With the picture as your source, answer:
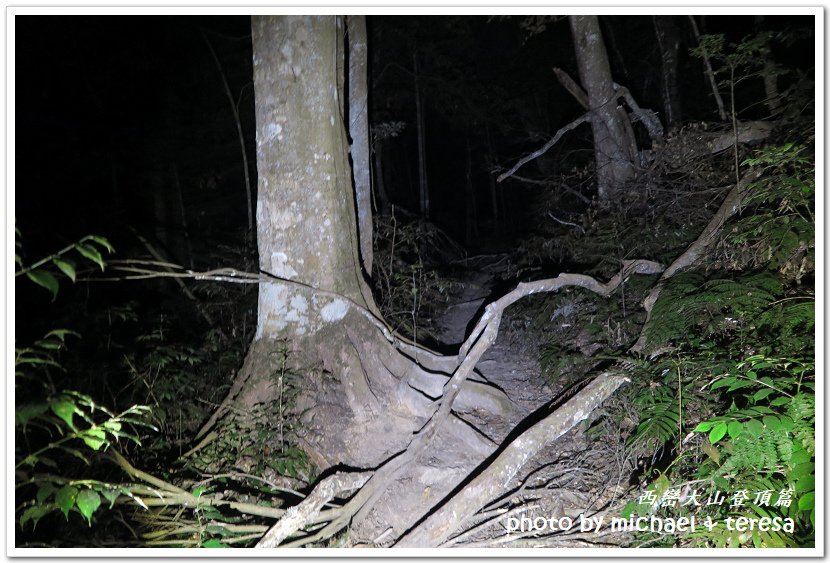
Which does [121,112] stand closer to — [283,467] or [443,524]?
[283,467]

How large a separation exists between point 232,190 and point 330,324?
1278 centimetres

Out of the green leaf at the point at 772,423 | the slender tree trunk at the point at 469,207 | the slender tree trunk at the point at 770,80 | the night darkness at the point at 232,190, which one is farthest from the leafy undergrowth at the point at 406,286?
the slender tree trunk at the point at 469,207

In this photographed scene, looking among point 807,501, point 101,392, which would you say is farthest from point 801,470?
point 101,392

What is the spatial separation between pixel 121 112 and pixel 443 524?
1238 cm

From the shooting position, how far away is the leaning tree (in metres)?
4.29

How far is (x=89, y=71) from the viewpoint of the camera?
10484mm

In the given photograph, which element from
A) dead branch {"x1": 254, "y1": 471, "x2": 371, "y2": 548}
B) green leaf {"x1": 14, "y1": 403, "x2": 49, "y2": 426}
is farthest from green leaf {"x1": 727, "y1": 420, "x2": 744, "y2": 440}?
green leaf {"x1": 14, "y1": 403, "x2": 49, "y2": 426}

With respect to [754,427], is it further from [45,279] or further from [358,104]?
[358,104]

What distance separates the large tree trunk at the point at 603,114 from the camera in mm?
7625

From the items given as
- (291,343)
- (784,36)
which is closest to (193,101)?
(291,343)

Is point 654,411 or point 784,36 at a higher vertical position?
point 784,36

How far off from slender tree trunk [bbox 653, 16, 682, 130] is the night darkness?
0.52ft

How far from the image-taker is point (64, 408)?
82.4 inches

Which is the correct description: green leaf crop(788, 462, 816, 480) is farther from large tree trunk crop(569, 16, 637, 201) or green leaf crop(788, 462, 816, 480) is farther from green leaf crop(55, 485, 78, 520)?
large tree trunk crop(569, 16, 637, 201)
